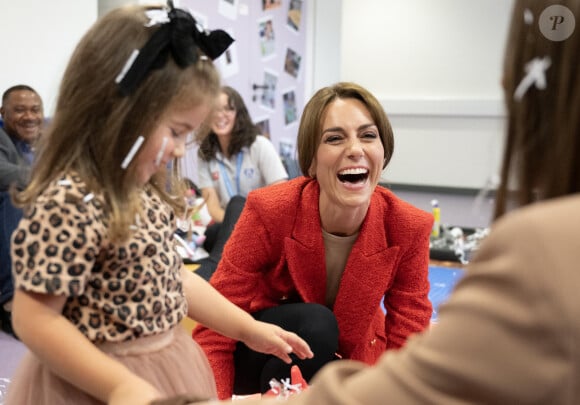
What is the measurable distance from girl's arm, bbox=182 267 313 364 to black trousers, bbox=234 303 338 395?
1.08ft

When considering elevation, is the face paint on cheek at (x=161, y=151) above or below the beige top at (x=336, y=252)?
above

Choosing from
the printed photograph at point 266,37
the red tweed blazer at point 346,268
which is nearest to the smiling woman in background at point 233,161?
the red tweed blazer at point 346,268

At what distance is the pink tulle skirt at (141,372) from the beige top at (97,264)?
27mm

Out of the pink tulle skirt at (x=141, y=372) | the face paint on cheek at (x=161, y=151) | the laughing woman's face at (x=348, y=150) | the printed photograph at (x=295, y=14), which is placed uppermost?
the printed photograph at (x=295, y=14)

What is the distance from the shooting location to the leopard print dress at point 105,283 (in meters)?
0.82

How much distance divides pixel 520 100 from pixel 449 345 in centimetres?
25

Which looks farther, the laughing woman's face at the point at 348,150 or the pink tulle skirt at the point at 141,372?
the laughing woman's face at the point at 348,150

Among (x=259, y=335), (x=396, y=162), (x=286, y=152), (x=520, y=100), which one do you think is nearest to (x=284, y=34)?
(x=286, y=152)

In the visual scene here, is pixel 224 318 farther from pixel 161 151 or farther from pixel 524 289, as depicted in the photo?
pixel 524 289

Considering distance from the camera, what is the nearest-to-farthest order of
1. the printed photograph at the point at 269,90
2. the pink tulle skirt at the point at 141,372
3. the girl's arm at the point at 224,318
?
the pink tulle skirt at the point at 141,372, the girl's arm at the point at 224,318, the printed photograph at the point at 269,90

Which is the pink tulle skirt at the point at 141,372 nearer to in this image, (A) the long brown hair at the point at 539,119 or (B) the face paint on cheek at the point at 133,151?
(B) the face paint on cheek at the point at 133,151

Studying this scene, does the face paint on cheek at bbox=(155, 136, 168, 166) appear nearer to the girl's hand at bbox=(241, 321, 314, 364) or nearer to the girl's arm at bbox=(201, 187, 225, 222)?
the girl's hand at bbox=(241, 321, 314, 364)

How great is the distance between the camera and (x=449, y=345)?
1.64 feet

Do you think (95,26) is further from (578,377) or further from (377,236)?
(377,236)
